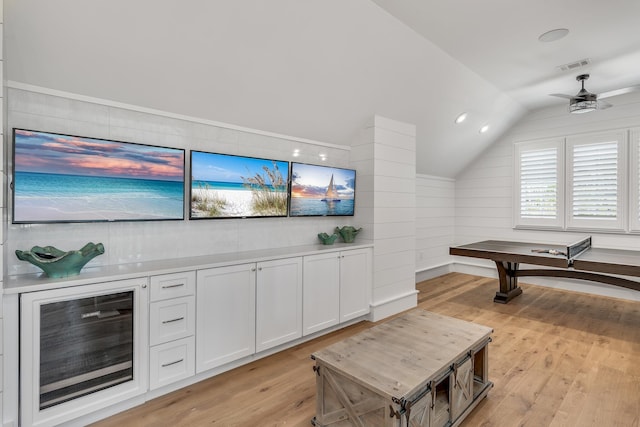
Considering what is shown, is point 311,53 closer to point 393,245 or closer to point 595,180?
point 393,245

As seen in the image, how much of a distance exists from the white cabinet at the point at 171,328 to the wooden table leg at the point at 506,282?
4.11 metres

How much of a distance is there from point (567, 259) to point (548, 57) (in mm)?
2264

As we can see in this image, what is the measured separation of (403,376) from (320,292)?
164 cm

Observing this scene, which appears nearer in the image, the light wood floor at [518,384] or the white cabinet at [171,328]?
the light wood floor at [518,384]

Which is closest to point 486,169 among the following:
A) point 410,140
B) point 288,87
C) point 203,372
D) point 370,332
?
point 410,140

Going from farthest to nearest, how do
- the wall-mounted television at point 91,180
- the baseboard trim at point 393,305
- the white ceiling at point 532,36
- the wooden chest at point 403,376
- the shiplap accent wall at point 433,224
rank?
the shiplap accent wall at point 433,224 < the baseboard trim at point 393,305 < the white ceiling at point 532,36 < the wall-mounted television at point 91,180 < the wooden chest at point 403,376

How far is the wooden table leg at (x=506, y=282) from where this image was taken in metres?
4.59

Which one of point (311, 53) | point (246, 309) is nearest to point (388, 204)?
point (311, 53)

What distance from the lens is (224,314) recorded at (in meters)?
2.57

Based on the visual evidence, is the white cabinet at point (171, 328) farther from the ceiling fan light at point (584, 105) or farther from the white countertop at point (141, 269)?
the ceiling fan light at point (584, 105)

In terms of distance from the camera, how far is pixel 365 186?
155 inches

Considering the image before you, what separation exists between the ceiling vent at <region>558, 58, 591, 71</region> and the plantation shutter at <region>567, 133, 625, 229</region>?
165 centimetres

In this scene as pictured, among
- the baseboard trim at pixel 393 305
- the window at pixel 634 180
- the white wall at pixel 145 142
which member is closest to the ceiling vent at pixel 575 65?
the window at pixel 634 180

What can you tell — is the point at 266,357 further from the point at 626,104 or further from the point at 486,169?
the point at 626,104
